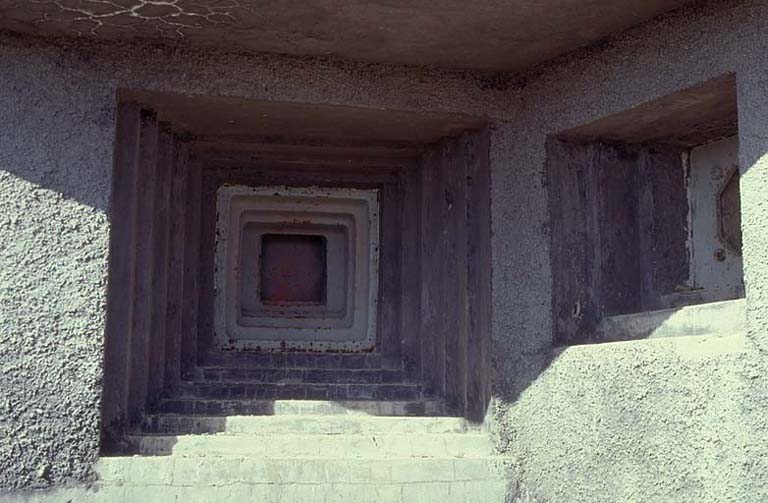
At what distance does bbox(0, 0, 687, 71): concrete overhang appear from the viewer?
12.0ft

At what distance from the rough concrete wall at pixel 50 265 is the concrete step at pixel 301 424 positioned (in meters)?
0.47

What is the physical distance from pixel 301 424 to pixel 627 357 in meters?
1.47

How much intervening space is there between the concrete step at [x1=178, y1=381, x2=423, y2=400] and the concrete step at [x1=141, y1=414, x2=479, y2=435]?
0.86 ft

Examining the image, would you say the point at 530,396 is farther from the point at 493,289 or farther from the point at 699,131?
the point at 699,131

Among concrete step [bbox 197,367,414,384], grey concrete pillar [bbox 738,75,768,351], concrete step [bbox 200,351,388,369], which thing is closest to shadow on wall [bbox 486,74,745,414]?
grey concrete pillar [bbox 738,75,768,351]

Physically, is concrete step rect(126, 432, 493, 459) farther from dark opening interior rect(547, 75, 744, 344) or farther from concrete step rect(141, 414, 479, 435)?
dark opening interior rect(547, 75, 744, 344)

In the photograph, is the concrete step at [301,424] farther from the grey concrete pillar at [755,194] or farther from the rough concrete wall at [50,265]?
the grey concrete pillar at [755,194]

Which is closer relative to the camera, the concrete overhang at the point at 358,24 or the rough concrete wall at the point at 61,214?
the concrete overhang at the point at 358,24

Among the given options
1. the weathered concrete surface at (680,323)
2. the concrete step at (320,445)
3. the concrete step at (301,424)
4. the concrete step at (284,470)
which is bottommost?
the concrete step at (284,470)

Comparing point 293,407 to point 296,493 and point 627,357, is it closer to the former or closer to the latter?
point 296,493

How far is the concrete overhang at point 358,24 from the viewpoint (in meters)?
3.65

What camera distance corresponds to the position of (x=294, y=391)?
15.4 ft

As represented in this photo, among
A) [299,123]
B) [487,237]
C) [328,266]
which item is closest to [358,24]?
[299,123]

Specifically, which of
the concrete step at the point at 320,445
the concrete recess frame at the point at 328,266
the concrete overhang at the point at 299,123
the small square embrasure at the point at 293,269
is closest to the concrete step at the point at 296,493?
the concrete step at the point at 320,445
